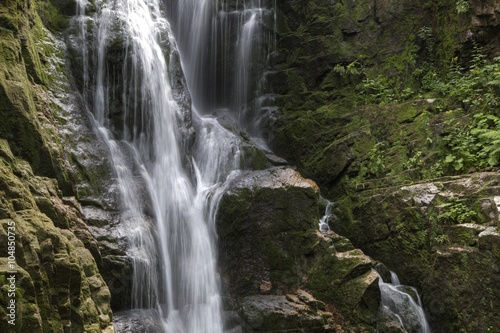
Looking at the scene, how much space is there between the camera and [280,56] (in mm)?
15188

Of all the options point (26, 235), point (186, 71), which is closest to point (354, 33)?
point (186, 71)

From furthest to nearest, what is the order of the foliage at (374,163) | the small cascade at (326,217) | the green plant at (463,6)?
the green plant at (463,6) → the foliage at (374,163) → the small cascade at (326,217)

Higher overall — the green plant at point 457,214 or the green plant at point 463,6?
the green plant at point 463,6

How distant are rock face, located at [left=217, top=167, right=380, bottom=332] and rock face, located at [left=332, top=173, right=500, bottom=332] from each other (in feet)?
4.41

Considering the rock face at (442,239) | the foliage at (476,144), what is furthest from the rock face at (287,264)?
the foliage at (476,144)

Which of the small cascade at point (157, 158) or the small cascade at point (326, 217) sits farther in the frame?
the small cascade at point (326, 217)

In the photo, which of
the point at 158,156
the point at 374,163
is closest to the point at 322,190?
the point at 374,163

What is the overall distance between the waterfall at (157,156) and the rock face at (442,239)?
345cm

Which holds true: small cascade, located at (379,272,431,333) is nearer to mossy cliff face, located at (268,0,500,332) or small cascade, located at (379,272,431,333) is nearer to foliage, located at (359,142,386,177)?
mossy cliff face, located at (268,0,500,332)

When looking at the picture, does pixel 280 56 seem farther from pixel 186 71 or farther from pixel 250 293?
pixel 250 293

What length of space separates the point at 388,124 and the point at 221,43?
6.50 metres

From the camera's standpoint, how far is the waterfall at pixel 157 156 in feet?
26.4

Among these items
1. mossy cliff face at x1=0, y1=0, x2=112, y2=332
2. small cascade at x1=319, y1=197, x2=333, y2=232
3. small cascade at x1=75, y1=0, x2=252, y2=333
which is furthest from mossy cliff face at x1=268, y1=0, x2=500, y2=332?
mossy cliff face at x1=0, y1=0, x2=112, y2=332

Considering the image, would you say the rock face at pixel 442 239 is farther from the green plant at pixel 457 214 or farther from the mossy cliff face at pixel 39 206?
the mossy cliff face at pixel 39 206
